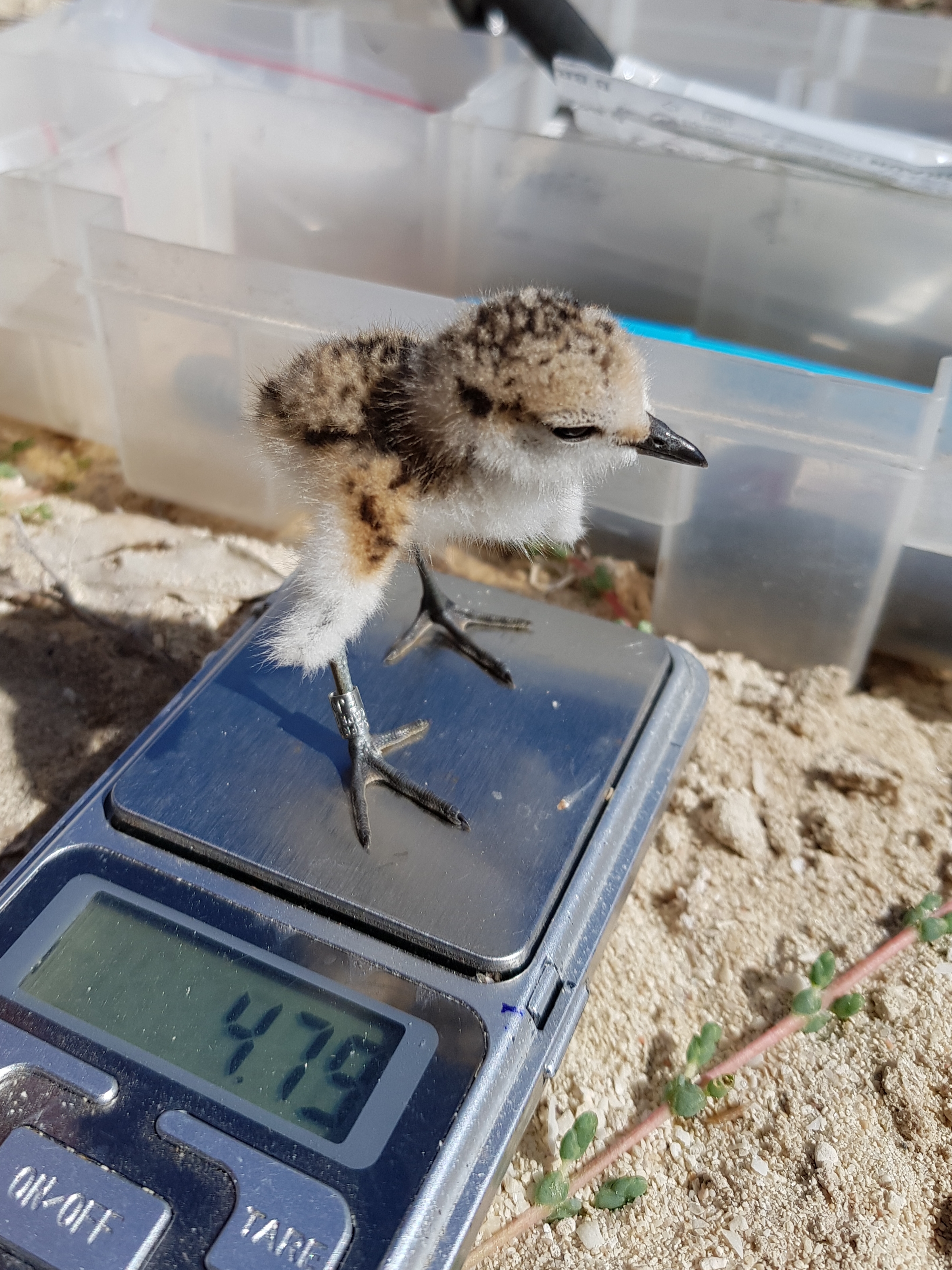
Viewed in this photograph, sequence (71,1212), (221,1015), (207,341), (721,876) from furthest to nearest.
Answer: (207,341) → (721,876) → (221,1015) → (71,1212)

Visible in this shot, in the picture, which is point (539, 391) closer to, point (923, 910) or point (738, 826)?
point (738, 826)

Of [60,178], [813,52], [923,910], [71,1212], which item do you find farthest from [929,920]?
[813,52]

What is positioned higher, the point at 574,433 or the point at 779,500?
the point at 574,433

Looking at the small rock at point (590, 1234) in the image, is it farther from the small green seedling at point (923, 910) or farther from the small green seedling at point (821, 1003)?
the small green seedling at point (923, 910)

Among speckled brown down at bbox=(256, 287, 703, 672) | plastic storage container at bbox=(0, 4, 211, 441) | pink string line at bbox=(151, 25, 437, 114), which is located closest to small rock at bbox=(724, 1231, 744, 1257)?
speckled brown down at bbox=(256, 287, 703, 672)

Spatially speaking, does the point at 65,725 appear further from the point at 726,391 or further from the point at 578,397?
the point at 726,391

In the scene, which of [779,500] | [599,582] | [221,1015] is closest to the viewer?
[221,1015]
